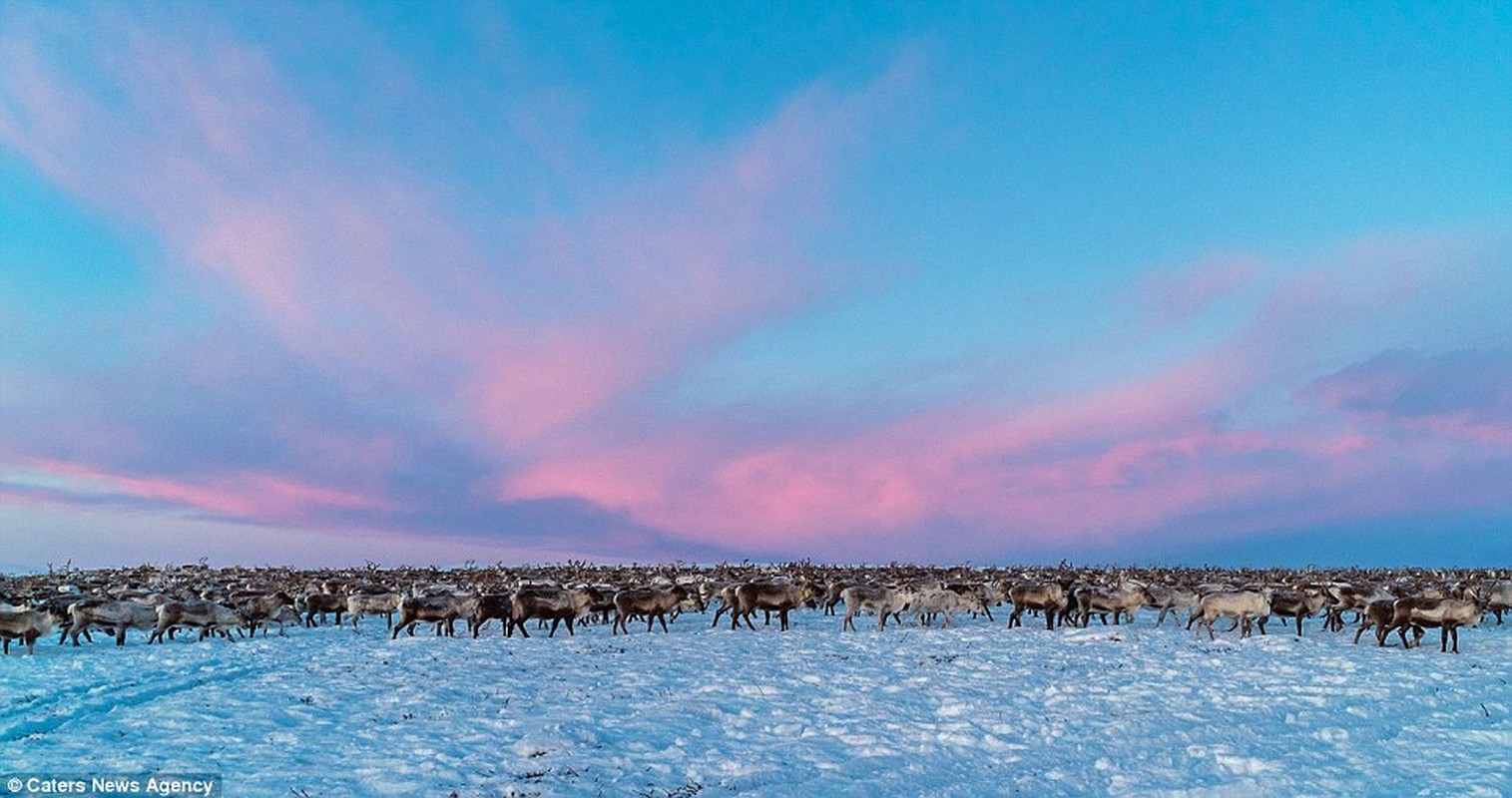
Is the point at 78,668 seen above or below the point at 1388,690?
below

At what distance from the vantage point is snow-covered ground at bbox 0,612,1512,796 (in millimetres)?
12531

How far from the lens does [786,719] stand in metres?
15.8

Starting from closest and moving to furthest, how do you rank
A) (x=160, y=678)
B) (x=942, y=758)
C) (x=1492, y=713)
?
(x=942, y=758)
(x=1492, y=713)
(x=160, y=678)

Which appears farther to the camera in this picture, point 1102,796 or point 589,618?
point 589,618

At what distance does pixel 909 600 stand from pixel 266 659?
20.2m

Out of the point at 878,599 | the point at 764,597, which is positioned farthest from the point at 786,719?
the point at 764,597

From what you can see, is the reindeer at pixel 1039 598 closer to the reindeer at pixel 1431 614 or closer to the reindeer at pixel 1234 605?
the reindeer at pixel 1234 605

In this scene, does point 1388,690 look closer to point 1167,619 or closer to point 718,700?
point 718,700

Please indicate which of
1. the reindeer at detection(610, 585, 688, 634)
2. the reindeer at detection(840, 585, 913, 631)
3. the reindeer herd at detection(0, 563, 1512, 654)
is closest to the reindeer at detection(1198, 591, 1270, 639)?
the reindeer herd at detection(0, 563, 1512, 654)

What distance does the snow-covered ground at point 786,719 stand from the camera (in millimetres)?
12531

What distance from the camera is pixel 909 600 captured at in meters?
31.4

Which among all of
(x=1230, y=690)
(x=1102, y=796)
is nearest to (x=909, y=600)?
(x=1230, y=690)

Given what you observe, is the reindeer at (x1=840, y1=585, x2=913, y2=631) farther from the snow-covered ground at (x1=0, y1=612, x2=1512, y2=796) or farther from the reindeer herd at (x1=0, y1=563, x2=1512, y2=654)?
the snow-covered ground at (x1=0, y1=612, x2=1512, y2=796)

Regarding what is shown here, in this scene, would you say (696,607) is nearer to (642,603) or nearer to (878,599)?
(642,603)
